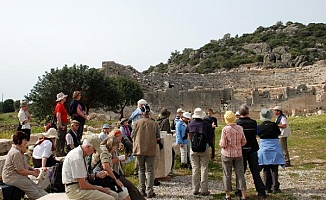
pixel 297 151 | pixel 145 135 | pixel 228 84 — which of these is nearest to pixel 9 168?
pixel 145 135

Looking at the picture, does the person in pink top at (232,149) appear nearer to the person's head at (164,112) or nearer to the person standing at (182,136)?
the person standing at (182,136)

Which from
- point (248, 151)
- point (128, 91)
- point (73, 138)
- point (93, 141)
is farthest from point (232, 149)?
point (128, 91)

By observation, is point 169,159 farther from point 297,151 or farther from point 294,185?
point 297,151

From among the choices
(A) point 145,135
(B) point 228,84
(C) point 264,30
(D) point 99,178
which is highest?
(C) point 264,30

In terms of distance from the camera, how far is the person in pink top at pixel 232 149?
8062 mm

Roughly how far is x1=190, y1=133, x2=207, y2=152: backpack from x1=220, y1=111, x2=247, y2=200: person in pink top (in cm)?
53

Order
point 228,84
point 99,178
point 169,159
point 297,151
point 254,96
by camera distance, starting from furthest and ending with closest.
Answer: point 228,84 < point 254,96 < point 297,151 < point 169,159 < point 99,178

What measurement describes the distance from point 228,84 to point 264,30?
60.6m

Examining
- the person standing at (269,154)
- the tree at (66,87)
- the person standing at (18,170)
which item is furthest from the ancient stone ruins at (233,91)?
the person standing at (18,170)

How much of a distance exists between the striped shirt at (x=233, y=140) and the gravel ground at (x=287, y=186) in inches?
45.1

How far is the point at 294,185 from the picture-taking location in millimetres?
9758

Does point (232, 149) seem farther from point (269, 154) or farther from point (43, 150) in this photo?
point (43, 150)

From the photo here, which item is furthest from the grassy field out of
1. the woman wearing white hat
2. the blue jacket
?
the woman wearing white hat

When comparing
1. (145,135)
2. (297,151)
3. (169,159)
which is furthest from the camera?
(297,151)
